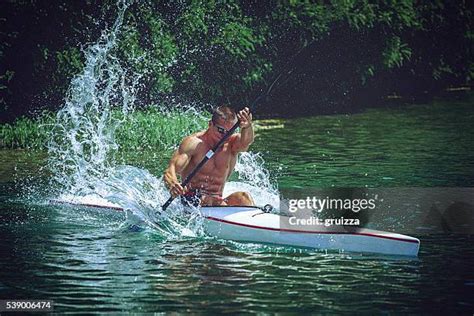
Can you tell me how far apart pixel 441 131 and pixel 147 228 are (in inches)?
443

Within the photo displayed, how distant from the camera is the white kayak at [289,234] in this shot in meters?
13.2

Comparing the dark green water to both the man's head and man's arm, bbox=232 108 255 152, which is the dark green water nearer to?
man's arm, bbox=232 108 255 152

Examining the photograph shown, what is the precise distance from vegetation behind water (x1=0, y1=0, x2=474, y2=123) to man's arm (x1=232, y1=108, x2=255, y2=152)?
9.36m

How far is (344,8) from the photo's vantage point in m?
29.3

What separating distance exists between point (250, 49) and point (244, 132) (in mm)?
12557

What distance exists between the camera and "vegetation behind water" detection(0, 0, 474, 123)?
23.6m

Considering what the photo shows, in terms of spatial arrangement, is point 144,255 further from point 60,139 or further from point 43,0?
point 43,0

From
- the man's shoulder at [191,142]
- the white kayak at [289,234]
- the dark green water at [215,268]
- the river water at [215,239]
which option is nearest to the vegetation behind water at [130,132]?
the river water at [215,239]

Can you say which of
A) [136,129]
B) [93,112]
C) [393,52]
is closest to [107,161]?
[136,129]

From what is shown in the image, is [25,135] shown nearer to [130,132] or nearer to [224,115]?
[130,132]

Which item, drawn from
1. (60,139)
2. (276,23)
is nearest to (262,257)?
(60,139)

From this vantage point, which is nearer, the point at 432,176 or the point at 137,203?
the point at 137,203

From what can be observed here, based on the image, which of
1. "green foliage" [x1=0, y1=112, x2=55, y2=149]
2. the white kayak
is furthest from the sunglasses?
"green foliage" [x1=0, y1=112, x2=55, y2=149]

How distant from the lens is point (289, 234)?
1383 centimetres
